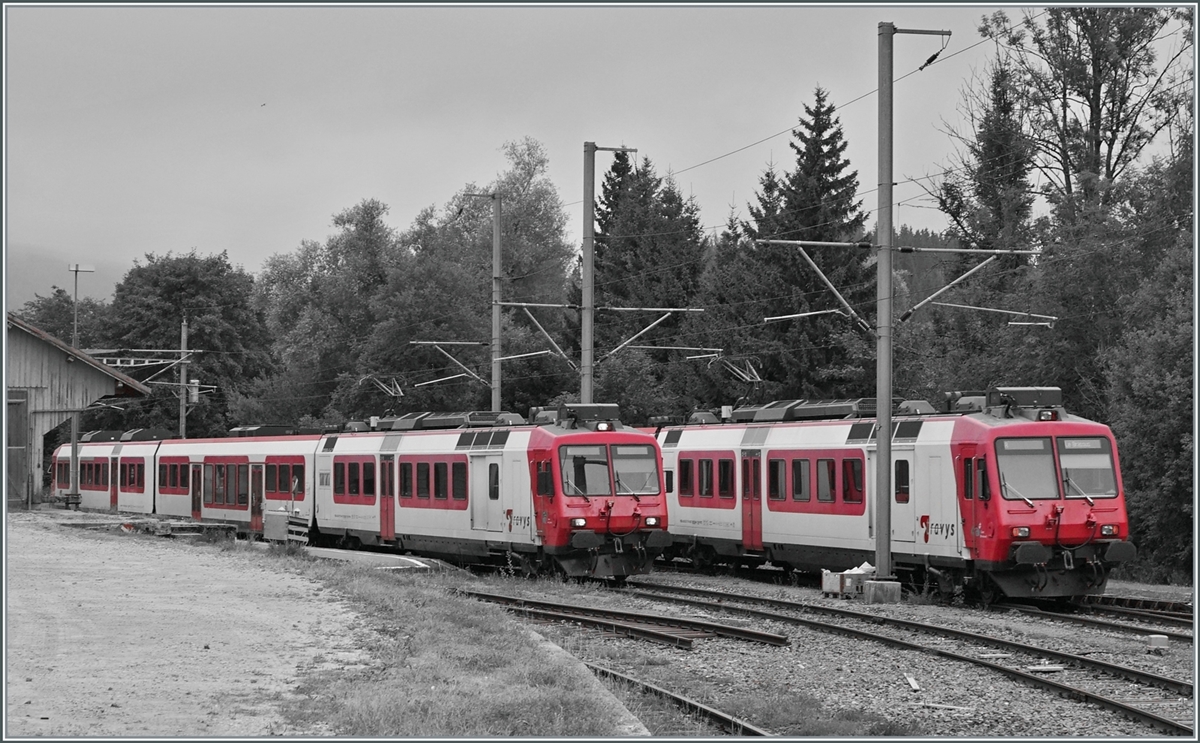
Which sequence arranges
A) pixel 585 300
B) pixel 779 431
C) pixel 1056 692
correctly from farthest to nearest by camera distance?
pixel 585 300, pixel 779 431, pixel 1056 692

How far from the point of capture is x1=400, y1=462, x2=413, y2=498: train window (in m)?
28.6

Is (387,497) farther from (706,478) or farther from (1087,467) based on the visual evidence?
(1087,467)

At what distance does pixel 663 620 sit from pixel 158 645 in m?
6.55

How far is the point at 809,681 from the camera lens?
13.6 m

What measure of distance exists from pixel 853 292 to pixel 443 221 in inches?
1306

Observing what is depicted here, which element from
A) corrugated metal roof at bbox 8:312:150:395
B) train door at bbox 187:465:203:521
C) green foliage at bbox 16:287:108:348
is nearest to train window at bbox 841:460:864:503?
train door at bbox 187:465:203:521

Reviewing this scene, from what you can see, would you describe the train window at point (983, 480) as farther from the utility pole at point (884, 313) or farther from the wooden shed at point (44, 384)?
A: the wooden shed at point (44, 384)

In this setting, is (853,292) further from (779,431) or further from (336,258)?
(336,258)

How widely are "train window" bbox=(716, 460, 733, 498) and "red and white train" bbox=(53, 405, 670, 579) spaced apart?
2.56m

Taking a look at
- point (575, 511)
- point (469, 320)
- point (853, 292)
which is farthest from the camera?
point (469, 320)

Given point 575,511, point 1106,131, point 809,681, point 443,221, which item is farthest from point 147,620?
point 443,221

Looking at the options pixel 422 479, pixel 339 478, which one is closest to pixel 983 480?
pixel 422 479

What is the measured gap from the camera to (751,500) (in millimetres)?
25922

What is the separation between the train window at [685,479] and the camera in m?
28.3
